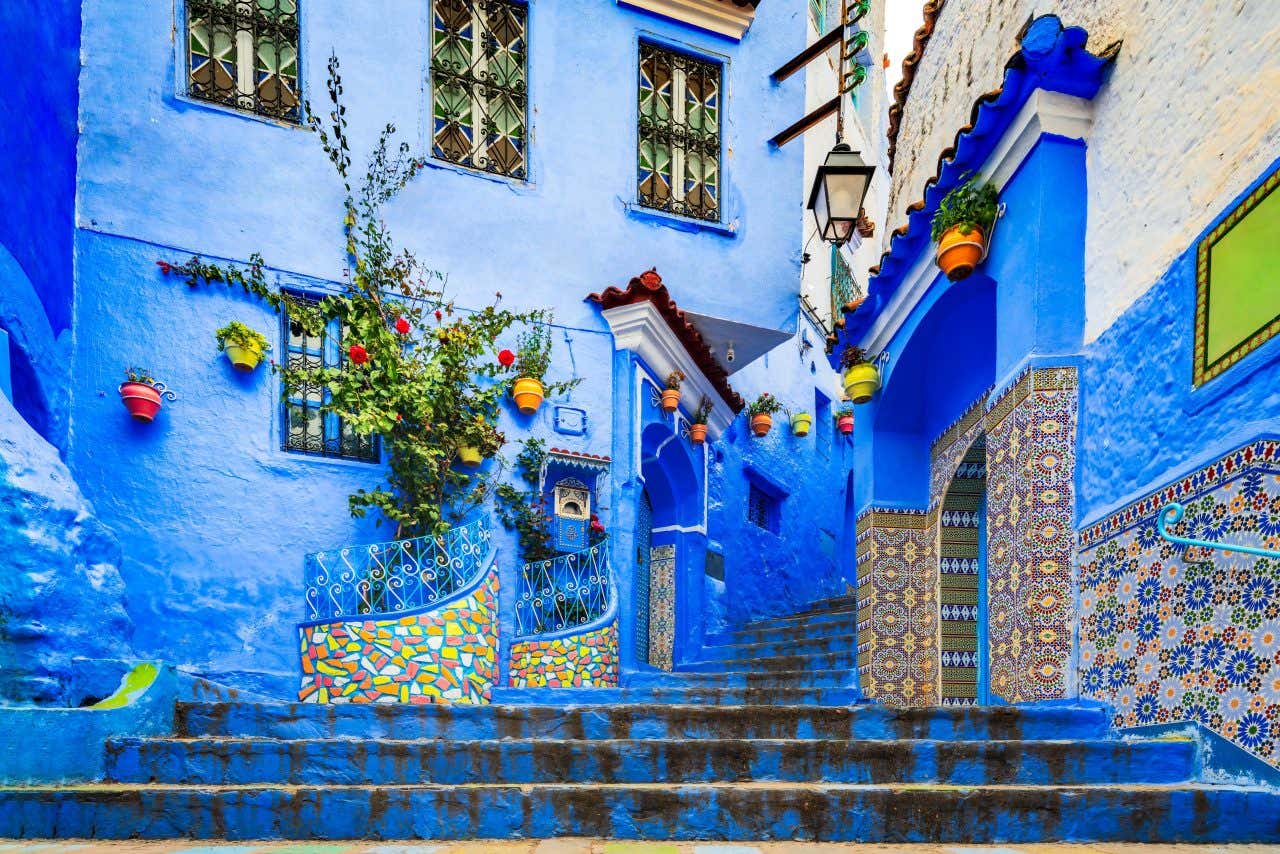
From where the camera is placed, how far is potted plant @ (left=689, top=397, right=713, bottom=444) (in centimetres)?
977

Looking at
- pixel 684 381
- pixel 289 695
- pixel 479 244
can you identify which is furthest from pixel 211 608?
pixel 684 381

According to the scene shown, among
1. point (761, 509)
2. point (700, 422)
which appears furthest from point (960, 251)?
point (761, 509)

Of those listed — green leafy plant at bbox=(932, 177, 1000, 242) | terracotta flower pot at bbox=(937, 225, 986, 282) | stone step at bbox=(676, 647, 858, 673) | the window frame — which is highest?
the window frame

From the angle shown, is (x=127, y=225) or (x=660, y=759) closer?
(x=660, y=759)

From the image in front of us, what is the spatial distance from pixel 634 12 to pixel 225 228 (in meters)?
4.29

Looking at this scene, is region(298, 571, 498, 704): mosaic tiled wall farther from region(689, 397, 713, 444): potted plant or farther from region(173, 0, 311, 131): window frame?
region(689, 397, 713, 444): potted plant

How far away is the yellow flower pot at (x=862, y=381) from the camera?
679 cm

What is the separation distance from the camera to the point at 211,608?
6.29 meters

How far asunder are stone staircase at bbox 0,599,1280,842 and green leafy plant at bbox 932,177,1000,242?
249cm

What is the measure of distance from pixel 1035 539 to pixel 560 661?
3.79 meters

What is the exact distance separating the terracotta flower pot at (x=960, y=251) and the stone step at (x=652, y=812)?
2.85 m

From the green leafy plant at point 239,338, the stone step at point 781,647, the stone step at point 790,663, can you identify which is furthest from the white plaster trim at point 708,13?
the stone step at point 790,663

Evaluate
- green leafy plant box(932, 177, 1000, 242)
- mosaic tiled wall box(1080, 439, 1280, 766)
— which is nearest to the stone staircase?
mosaic tiled wall box(1080, 439, 1280, 766)

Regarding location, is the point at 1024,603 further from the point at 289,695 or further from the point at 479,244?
the point at 479,244
